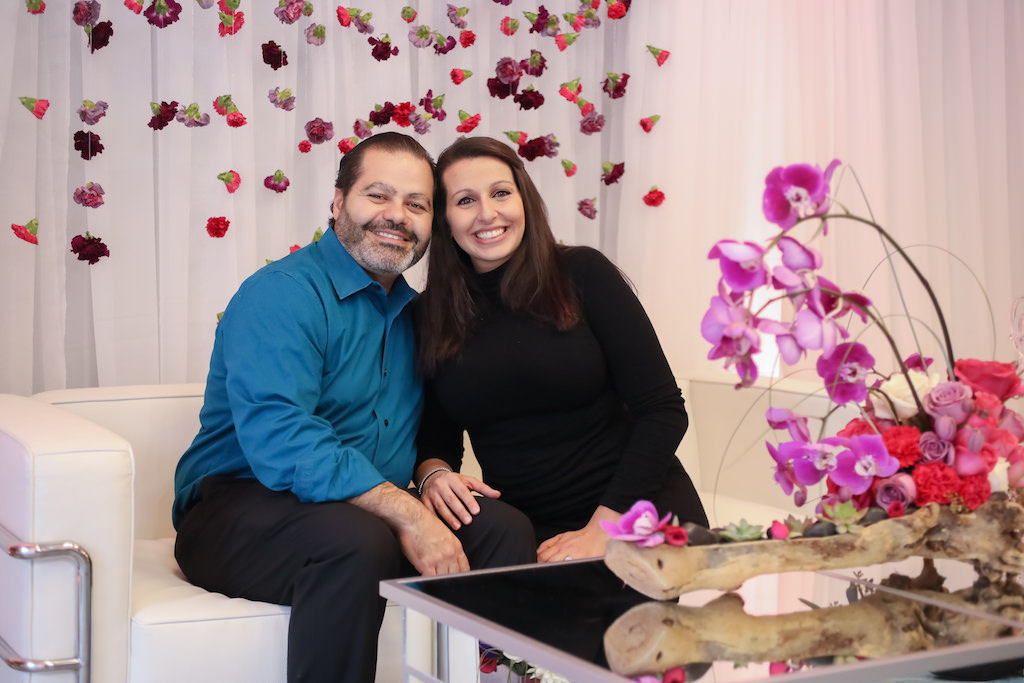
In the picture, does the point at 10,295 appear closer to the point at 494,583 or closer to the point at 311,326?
the point at 311,326

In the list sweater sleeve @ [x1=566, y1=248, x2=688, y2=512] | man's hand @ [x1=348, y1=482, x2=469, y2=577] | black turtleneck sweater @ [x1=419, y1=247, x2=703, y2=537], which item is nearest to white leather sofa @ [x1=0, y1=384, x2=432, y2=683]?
man's hand @ [x1=348, y1=482, x2=469, y2=577]

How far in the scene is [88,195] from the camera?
2.52 m

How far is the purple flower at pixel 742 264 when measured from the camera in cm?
110

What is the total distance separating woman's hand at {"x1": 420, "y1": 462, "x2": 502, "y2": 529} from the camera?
195 cm

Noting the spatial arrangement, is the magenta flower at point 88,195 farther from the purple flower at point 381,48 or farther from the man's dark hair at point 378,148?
the purple flower at point 381,48

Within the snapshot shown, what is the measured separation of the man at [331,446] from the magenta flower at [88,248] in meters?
0.64

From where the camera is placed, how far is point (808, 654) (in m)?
1.09

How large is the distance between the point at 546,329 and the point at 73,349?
126 cm

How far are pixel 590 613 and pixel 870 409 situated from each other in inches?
19.9

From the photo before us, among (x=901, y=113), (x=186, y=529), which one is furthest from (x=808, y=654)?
(x=901, y=113)

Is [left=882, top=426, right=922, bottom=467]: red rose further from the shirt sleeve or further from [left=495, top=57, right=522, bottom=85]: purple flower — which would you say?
[left=495, top=57, right=522, bottom=85]: purple flower

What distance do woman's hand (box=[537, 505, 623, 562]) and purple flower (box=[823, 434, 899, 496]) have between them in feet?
2.36

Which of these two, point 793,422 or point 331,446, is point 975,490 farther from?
point 331,446

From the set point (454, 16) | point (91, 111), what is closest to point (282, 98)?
point (91, 111)
